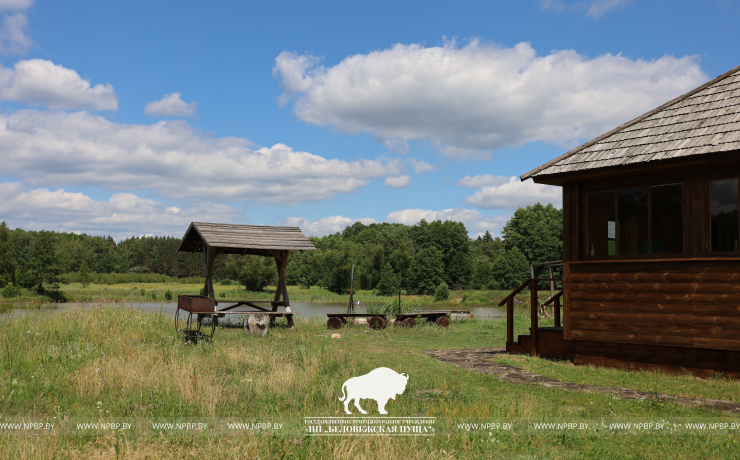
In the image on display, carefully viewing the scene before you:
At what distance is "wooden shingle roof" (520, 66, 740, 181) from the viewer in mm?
9180

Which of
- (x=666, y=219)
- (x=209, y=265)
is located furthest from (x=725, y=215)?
(x=209, y=265)

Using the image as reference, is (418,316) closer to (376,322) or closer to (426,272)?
(376,322)

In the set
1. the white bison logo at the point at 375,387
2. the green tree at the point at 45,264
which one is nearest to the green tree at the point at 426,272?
the green tree at the point at 45,264

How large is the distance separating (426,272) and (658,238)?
177 feet

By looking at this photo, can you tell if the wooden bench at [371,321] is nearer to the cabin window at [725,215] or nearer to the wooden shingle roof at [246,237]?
the wooden shingle roof at [246,237]

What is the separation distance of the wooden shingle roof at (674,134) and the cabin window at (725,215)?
773 mm

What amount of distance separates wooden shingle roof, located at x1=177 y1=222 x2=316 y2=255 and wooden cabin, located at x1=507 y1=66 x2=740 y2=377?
9697 millimetres

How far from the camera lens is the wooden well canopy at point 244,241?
17.6 meters

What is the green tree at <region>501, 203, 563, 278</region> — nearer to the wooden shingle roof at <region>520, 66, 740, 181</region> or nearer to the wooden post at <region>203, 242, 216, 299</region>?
the wooden post at <region>203, 242, 216, 299</region>

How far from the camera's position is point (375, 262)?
6994 centimetres

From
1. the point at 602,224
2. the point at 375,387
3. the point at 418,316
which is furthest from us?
the point at 418,316

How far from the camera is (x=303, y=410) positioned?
6.08 m

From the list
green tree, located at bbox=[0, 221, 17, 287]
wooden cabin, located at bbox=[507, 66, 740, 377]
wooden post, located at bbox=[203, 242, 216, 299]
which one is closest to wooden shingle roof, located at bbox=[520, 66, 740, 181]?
wooden cabin, located at bbox=[507, 66, 740, 377]

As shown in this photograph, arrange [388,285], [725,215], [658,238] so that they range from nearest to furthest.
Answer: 1. [725,215]
2. [658,238]
3. [388,285]
